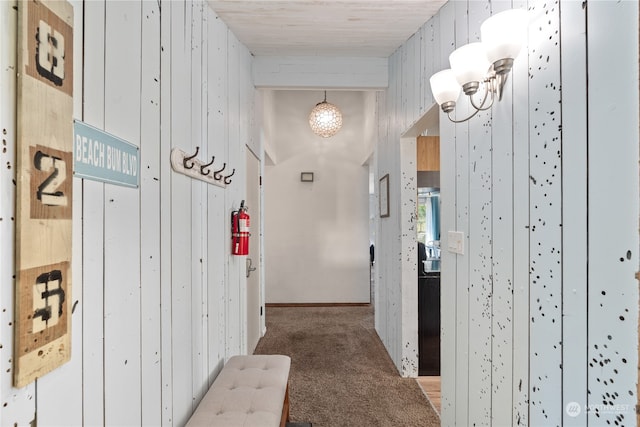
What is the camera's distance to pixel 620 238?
28.9 inches

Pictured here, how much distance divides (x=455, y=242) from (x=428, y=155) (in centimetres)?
149

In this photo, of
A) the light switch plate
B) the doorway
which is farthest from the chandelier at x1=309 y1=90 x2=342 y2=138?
the light switch plate

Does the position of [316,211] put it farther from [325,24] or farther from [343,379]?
[325,24]

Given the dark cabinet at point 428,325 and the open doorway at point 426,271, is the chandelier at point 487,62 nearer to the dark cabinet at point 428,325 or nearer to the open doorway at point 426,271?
the open doorway at point 426,271

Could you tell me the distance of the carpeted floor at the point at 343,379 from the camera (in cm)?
197

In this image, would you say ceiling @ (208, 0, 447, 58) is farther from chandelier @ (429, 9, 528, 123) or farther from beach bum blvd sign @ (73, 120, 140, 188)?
beach bum blvd sign @ (73, 120, 140, 188)

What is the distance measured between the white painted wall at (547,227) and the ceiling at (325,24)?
408 millimetres

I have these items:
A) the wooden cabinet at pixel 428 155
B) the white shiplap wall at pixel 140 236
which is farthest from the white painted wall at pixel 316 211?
the white shiplap wall at pixel 140 236

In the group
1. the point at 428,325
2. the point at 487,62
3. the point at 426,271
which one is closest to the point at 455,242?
the point at 487,62

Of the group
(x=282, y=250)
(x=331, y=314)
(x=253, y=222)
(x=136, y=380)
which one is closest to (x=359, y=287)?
(x=331, y=314)

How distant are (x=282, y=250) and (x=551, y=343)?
407 centimetres

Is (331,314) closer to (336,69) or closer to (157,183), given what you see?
(336,69)

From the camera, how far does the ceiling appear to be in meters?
1.87

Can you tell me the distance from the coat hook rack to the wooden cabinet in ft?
6.33
